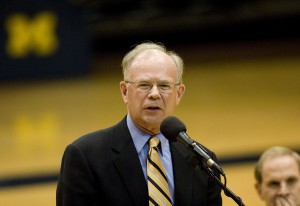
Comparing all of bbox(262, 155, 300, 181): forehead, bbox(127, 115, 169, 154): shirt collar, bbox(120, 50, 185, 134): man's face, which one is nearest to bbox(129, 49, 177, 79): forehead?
bbox(120, 50, 185, 134): man's face

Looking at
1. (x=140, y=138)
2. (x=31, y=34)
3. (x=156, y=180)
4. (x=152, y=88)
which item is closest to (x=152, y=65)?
(x=152, y=88)

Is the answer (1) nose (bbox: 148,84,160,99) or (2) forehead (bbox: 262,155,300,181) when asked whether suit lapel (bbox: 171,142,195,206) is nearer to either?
(1) nose (bbox: 148,84,160,99)

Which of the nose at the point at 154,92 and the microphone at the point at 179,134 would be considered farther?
the nose at the point at 154,92

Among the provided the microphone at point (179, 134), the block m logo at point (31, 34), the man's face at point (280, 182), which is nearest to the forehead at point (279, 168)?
the man's face at point (280, 182)

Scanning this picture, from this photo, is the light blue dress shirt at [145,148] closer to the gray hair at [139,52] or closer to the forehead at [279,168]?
the gray hair at [139,52]

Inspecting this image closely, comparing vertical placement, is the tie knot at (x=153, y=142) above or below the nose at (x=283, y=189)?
above

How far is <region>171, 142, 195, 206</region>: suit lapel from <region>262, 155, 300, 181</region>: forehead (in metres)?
0.82

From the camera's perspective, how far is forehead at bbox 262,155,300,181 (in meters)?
3.78

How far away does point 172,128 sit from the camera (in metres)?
2.74

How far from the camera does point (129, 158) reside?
302 centimetres

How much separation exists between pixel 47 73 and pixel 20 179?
4.74 metres

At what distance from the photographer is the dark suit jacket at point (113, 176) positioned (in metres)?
2.93

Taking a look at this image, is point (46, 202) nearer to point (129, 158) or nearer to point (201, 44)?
point (129, 158)

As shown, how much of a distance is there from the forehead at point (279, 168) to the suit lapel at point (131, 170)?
98 cm
